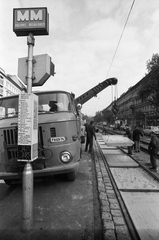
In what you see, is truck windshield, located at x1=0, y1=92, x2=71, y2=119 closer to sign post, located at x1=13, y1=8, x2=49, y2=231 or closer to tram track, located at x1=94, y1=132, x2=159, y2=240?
sign post, located at x1=13, y1=8, x2=49, y2=231

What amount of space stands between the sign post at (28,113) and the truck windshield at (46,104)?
143 cm

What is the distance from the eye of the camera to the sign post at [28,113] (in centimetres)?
235

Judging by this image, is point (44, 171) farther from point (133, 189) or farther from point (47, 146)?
point (133, 189)

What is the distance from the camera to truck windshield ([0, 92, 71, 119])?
3.99 m

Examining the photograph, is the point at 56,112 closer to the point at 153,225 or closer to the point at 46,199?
the point at 46,199

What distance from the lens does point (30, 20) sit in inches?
104

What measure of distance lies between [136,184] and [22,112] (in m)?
3.88

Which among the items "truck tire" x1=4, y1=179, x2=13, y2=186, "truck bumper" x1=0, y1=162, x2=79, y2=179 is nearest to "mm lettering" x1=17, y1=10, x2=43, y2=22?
"truck bumper" x1=0, y1=162, x2=79, y2=179

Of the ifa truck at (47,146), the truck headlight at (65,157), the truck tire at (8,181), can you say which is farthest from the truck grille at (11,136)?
the truck tire at (8,181)

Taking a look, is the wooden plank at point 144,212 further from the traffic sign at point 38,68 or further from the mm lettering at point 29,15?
the mm lettering at point 29,15

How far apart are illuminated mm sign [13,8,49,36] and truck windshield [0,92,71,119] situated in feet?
5.71

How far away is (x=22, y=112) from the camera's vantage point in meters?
2.43

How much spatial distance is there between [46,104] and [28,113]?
1.67 meters

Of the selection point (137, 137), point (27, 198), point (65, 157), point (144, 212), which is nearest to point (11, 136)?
point (65, 157)
